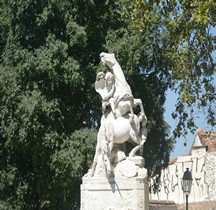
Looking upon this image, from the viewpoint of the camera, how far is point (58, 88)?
21641 millimetres

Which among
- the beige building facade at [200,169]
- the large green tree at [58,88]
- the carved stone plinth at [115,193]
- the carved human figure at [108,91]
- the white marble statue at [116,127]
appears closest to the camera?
the carved stone plinth at [115,193]

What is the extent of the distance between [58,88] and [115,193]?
9564 mm

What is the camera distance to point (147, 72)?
23484 millimetres

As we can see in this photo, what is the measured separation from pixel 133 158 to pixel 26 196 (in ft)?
34.5

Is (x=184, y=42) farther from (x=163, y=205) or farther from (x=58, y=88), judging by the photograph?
(x=163, y=205)

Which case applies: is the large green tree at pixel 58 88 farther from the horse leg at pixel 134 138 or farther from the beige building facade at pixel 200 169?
the beige building facade at pixel 200 169

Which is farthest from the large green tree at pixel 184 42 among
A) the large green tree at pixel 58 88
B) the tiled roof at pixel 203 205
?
the tiled roof at pixel 203 205

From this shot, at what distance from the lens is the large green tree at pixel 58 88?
814 inches

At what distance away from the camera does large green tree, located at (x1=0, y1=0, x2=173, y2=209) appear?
20688 millimetres

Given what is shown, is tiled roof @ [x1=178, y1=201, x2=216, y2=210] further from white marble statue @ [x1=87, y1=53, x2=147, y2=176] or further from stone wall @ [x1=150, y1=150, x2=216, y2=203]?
white marble statue @ [x1=87, y1=53, x2=147, y2=176]

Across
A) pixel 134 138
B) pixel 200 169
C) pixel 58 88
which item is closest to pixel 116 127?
pixel 134 138

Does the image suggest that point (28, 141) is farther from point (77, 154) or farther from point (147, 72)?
point (147, 72)

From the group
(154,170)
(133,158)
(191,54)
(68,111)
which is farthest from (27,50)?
(133,158)

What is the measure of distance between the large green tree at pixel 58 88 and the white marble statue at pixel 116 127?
736cm
